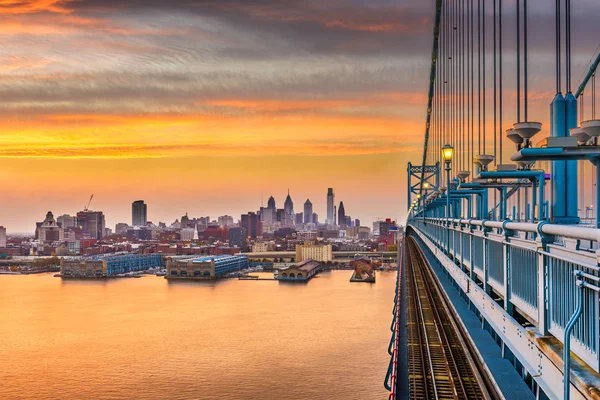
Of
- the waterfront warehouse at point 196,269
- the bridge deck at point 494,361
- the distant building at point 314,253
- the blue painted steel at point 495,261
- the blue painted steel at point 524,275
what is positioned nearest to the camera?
the blue painted steel at point 524,275

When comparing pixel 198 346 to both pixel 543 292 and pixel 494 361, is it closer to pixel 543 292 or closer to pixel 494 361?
pixel 494 361

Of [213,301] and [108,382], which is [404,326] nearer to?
[108,382]

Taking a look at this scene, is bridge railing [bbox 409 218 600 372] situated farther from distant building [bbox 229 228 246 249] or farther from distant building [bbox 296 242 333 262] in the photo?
distant building [bbox 229 228 246 249]

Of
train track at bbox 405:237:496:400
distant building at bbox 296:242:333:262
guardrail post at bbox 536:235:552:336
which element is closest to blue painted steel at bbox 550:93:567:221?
guardrail post at bbox 536:235:552:336

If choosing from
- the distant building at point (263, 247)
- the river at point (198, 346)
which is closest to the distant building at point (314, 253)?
the distant building at point (263, 247)

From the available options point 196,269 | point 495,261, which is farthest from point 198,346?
point 196,269

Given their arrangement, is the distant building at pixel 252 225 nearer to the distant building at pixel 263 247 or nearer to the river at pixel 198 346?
the distant building at pixel 263 247

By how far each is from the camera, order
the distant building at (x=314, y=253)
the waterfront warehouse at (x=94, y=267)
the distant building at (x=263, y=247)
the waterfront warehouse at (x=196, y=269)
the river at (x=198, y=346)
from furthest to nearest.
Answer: the distant building at (x=263, y=247) → the distant building at (x=314, y=253) → the waterfront warehouse at (x=94, y=267) → the waterfront warehouse at (x=196, y=269) → the river at (x=198, y=346)
